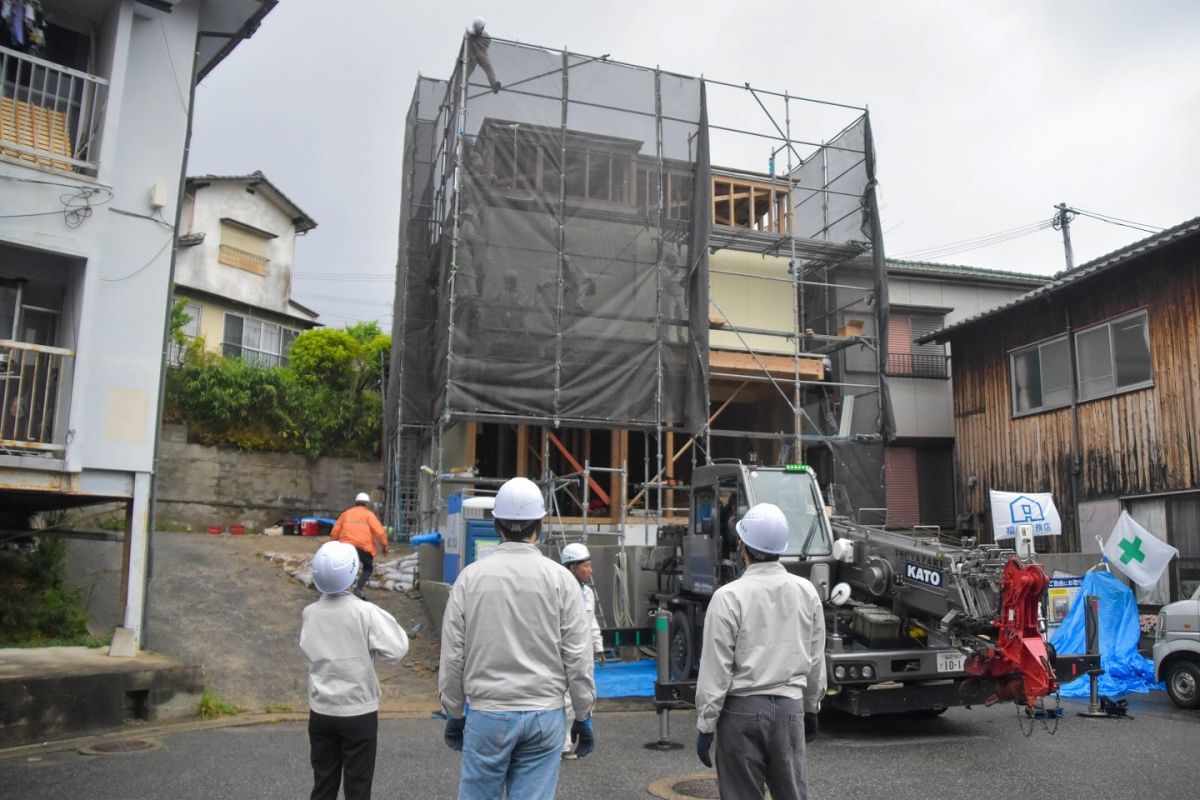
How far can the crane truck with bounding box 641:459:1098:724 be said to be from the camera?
26.1 feet

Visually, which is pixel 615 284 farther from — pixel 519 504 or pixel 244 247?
pixel 244 247

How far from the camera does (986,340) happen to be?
18.7 meters

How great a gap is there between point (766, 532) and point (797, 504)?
5786mm

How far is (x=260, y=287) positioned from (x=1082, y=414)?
23.0m

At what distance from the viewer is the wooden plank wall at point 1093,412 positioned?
14.0 metres

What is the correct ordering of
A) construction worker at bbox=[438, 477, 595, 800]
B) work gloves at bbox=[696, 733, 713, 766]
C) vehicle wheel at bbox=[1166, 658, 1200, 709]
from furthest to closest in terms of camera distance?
vehicle wheel at bbox=[1166, 658, 1200, 709]
work gloves at bbox=[696, 733, 713, 766]
construction worker at bbox=[438, 477, 595, 800]

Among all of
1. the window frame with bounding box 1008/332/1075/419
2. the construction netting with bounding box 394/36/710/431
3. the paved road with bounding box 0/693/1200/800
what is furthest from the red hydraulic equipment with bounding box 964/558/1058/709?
the window frame with bounding box 1008/332/1075/419

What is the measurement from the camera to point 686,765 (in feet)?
24.2

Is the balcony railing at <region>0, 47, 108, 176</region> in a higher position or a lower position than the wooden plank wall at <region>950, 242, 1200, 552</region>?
higher

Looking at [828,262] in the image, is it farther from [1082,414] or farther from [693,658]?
[693,658]

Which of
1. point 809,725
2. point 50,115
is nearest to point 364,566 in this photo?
point 50,115

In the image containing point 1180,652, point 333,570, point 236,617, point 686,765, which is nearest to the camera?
point 333,570

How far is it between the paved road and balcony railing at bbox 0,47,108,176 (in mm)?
6218

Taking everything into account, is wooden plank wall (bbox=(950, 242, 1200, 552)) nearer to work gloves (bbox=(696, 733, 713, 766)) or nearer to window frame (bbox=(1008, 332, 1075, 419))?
window frame (bbox=(1008, 332, 1075, 419))
